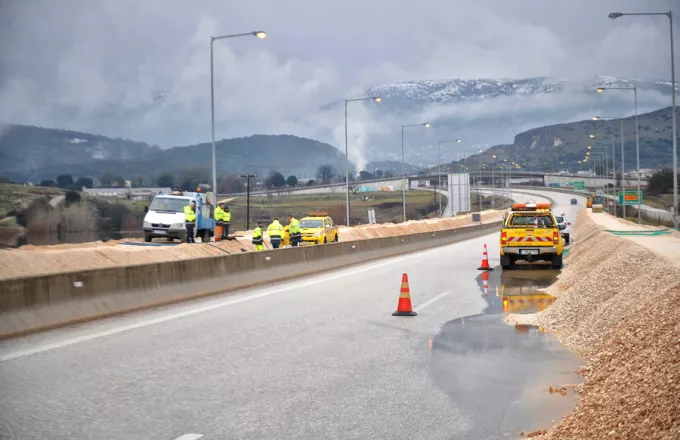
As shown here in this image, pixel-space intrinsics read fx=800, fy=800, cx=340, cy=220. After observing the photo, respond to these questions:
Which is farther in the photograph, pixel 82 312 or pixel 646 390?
pixel 82 312

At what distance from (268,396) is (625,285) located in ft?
27.6

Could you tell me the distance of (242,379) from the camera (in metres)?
8.42

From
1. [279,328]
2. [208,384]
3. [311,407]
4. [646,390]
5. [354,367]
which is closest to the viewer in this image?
[646,390]

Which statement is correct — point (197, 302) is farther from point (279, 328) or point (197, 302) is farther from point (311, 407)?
point (311, 407)

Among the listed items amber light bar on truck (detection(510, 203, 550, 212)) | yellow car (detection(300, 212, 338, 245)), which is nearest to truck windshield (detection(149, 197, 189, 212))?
yellow car (detection(300, 212, 338, 245))

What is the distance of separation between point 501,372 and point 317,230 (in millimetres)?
30788

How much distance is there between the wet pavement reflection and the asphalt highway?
55 millimetres

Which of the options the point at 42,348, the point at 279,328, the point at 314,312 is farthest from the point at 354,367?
the point at 314,312

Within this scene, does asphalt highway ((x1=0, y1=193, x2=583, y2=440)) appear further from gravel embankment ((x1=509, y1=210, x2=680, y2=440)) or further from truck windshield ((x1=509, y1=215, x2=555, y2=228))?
truck windshield ((x1=509, y1=215, x2=555, y2=228))

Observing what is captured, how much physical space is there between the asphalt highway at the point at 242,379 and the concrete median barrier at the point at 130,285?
1.67 ft

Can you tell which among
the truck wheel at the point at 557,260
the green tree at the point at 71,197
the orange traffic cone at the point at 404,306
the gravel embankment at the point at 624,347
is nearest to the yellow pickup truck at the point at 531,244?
the truck wheel at the point at 557,260

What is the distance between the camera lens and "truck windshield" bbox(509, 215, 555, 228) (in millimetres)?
26672

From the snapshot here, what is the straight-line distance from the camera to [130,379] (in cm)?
834

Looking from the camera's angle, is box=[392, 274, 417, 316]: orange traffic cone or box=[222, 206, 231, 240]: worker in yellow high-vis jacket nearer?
box=[392, 274, 417, 316]: orange traffic cone
